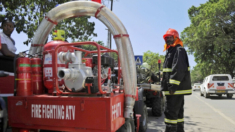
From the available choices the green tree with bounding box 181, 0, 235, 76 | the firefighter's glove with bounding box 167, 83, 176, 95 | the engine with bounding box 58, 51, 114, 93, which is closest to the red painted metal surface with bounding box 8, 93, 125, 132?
the engine with bounding box 58, 51, 114, 93

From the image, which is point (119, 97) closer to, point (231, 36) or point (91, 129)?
point (91, 129)

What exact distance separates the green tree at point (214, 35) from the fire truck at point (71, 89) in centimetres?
2861

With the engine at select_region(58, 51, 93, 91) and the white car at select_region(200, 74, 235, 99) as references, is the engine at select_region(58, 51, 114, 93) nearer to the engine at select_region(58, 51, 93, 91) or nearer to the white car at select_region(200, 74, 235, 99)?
the engine at select_region(58, 51, 93, 91)

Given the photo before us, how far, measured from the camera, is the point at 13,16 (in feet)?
34.1

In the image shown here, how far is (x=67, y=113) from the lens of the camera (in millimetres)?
2934

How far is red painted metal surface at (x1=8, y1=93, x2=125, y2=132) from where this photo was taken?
2.77m

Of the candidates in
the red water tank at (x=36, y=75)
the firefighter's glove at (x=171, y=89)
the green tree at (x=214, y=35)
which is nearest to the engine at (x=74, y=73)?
the red water tank at (x=36, y=75)

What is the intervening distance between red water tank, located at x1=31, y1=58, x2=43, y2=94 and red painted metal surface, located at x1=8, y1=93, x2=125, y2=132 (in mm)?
507

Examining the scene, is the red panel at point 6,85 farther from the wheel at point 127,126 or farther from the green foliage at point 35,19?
the green foliage at point 35,19

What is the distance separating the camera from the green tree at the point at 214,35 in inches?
1143

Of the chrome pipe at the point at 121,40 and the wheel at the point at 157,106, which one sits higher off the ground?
the chrome pipe at the point at 121,40

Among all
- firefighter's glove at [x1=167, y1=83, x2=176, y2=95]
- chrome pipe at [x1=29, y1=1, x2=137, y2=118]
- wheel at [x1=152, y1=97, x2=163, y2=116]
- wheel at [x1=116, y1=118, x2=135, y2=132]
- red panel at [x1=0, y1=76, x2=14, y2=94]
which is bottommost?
wheel at [x1=152, y1=97, x2=163, y2=116]

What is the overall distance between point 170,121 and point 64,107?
89.3 inches

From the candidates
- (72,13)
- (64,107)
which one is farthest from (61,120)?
(72,13)
